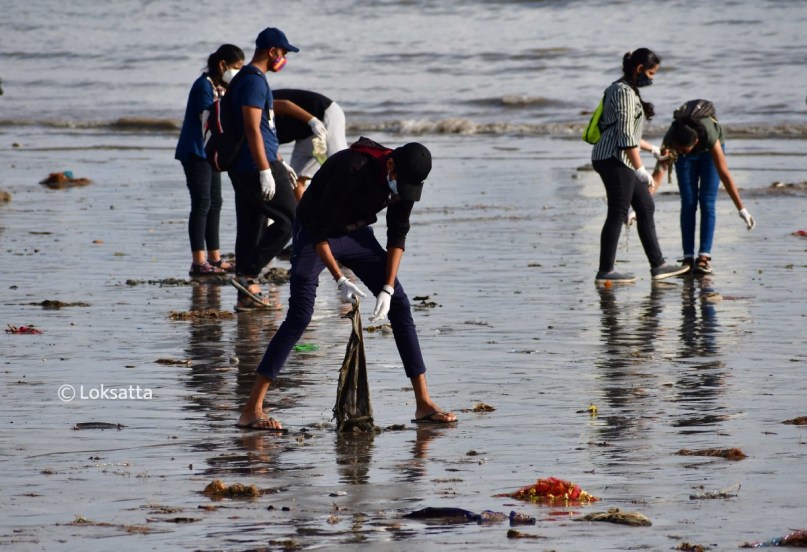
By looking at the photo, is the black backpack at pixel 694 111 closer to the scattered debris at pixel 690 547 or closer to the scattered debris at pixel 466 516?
the scattered debris at pixel 466 516

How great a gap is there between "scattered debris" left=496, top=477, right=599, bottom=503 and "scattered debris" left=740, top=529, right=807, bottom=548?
2.49 feet

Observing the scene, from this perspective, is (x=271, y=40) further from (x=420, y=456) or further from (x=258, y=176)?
(x=420, y=456)

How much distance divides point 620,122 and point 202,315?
12.2 ft

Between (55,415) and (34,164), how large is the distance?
16.6 m

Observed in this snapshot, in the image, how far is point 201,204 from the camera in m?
11.9

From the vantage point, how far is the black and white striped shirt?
1162 centimetres

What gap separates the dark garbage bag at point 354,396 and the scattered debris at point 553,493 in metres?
1.31

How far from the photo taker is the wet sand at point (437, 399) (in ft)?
17.1

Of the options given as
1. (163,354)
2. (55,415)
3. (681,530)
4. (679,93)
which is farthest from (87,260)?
(679,93)

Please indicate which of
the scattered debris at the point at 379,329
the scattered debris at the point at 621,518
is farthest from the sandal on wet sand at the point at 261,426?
the scattered debris at the point at 379,329

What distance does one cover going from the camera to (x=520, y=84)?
40.8 m

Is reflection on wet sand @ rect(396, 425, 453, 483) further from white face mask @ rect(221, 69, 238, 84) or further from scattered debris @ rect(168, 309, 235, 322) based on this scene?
white face mask @ rect(221, 69, 238, 84)

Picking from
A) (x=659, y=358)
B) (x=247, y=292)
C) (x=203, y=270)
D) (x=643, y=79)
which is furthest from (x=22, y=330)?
(x=643, y=79)

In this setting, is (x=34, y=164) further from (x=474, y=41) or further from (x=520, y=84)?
(x=474, y=41)
